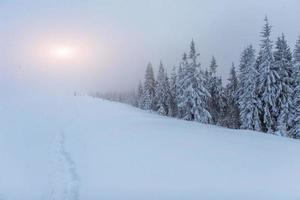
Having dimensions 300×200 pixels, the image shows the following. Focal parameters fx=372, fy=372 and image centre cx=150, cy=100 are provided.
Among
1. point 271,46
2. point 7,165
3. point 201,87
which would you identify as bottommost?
point 7,165

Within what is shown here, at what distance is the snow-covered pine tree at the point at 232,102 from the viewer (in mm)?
54844

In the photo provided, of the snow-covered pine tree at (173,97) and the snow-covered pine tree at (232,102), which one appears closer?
the snow-covered pine tree at (232,102)

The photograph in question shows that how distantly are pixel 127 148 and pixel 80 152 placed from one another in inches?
69.9

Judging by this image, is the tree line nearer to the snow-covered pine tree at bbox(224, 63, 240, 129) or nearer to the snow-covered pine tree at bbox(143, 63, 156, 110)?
A: the snow-covered pine tree at bbox(224, 63, 240, 129)

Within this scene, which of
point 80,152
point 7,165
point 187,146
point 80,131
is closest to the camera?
point 7,165

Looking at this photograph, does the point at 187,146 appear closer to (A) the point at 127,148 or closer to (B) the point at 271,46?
(A) the point at 127,148

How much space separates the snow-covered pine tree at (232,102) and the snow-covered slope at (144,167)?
3837cm

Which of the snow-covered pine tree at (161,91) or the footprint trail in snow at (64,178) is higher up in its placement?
the snow-covered pine tree at (161,91)

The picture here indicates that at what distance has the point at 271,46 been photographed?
4053cm

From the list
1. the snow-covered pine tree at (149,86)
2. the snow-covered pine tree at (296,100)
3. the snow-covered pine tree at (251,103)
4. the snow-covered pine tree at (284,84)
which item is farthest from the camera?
the snow-covered pine tree at (149,86)

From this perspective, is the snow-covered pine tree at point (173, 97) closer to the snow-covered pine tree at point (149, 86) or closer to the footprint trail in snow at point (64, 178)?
the snow-covered pine tree at point (149, 86)

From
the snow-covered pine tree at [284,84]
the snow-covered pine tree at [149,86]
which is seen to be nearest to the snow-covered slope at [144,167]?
the snow-covered pine tree at [284,84]

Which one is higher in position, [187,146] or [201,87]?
[201,87]

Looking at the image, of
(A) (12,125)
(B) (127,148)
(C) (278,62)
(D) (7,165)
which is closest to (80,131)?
(A) (12,125)
